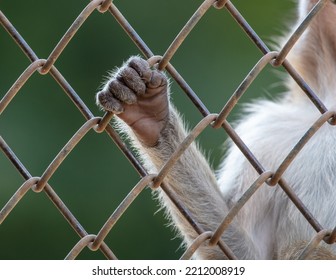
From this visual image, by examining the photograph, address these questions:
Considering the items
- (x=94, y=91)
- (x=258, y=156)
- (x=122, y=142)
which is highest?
(x=122, y=142)

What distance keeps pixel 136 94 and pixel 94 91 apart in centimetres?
421

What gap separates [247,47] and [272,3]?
0.42 m

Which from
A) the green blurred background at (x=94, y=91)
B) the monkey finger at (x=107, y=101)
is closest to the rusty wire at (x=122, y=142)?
the monkey finger at (x=107, y=101)

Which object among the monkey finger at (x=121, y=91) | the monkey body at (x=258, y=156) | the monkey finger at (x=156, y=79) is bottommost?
the monkey body at (x=258, y=156)

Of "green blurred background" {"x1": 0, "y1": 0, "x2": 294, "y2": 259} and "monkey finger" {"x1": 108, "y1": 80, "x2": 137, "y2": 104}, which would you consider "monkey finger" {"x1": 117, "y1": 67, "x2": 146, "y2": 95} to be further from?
"green blurred background" {"x1": 0, "y1": 0, "x2": 294, "y2": 259}

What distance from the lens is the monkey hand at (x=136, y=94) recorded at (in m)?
2.64

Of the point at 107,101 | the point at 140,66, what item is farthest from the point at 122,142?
the point at 140,66

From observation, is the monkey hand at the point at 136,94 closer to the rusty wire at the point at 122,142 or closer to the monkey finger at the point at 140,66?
the monkey finger at the point at 140,66

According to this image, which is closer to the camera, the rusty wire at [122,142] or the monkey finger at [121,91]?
the rusty wire at [122,142]

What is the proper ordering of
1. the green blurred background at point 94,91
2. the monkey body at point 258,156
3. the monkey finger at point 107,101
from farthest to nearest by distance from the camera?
the green blurred background at point 94,91 → the monkey body at point 258,156 → the monkey finger at point 107,101

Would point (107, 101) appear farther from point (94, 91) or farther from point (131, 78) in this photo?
point (94, 91)

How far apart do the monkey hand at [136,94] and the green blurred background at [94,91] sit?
373cm

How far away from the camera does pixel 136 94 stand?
271 centimetres

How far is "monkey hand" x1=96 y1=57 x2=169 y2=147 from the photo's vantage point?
8.65 feet
